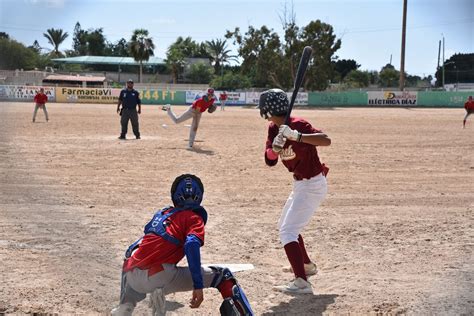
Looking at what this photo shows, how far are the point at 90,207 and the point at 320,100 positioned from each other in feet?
142

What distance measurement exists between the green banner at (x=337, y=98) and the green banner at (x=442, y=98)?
4.53m

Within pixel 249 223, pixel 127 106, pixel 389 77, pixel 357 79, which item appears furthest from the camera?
pixel 357 79

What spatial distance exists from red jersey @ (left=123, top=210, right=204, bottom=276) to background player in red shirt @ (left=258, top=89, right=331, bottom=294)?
124 centimetres

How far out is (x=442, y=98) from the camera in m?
49.4

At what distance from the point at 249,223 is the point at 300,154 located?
2.81 m

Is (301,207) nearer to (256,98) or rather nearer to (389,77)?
(256,98)

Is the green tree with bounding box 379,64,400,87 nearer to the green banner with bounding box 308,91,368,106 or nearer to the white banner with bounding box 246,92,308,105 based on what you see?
the green banner with bounding box 308,91,368,106

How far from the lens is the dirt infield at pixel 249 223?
4.61 metres

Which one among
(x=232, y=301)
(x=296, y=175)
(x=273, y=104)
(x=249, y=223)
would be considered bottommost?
(x=249, y=223)

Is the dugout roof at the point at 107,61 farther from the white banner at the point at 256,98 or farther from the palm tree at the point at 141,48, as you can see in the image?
the white banner at the point at 256,98

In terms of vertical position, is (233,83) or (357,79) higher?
(357,79)

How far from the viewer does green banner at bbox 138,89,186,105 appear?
160 ft

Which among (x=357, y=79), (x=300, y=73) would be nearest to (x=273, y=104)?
(x=300, y=73)

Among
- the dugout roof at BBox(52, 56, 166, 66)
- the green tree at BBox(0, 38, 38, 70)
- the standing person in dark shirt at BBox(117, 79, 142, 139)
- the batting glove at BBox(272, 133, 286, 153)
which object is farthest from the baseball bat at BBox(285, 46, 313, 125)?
the dugout roof at BBox(52, 56, 166, 66)
